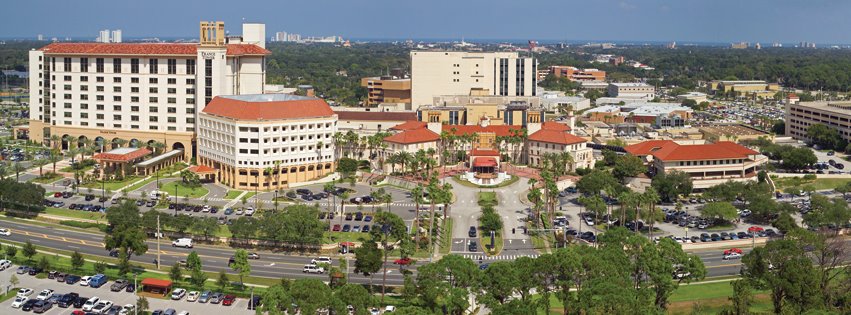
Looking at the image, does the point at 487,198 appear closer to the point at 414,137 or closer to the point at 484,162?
the point at 484,162

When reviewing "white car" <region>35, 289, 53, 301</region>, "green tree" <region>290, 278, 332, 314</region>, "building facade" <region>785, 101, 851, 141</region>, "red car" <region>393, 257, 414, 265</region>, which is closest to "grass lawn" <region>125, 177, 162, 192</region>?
"white car" <region>35, 289, 53, 301</region>

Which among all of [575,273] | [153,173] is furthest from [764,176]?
[153,173]

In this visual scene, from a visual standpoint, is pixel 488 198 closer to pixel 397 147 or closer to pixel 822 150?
pixel 397 147

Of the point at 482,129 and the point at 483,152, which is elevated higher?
the point at 482,129

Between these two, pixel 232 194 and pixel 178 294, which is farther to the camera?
pixel 232 194

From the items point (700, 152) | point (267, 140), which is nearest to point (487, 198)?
point (267, 140)

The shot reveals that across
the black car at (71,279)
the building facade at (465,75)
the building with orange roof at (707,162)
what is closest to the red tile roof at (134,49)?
the building facade at (465,75)
